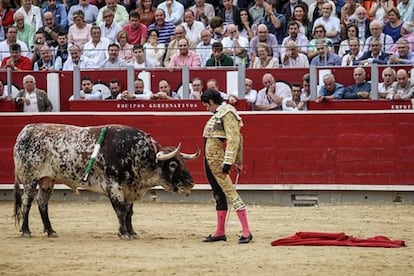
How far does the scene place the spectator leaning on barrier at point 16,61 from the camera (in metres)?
19.1

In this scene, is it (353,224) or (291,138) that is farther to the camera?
(291,138)

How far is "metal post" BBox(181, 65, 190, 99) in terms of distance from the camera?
17859 millimetres

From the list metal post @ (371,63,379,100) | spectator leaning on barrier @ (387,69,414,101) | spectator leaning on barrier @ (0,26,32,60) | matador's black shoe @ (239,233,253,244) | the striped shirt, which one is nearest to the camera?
matador's black shoe @ (239,233,253,244)

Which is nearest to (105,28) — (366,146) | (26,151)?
(366,146)

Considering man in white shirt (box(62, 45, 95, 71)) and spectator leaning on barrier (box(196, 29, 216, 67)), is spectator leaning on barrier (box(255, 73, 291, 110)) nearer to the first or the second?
spectator leaning on barrier (box(196, 29, 216, 67))

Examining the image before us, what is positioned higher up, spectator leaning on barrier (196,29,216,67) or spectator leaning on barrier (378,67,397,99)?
spectator leaning on barrier (196,29,216,67)

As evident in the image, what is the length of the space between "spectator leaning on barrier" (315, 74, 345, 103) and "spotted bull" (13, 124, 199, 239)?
12.5 ft

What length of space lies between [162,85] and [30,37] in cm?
292

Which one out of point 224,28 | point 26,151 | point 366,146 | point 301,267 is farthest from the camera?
point 224,28

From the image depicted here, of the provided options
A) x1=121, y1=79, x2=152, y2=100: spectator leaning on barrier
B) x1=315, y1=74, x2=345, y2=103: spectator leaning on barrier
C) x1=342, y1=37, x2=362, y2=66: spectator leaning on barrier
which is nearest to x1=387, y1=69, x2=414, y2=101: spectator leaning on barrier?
x1=315, y1=74, x2=345, y2=103: spectator leaning on barrier

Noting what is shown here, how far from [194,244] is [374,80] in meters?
4.74

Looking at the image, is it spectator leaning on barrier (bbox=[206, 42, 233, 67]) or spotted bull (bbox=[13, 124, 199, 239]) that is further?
spectator leaning on barrier (bbox=[206, 42, 233, 67])

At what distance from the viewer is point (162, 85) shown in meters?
17.9

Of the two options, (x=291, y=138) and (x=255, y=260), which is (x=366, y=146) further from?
(x=255, y=260)
